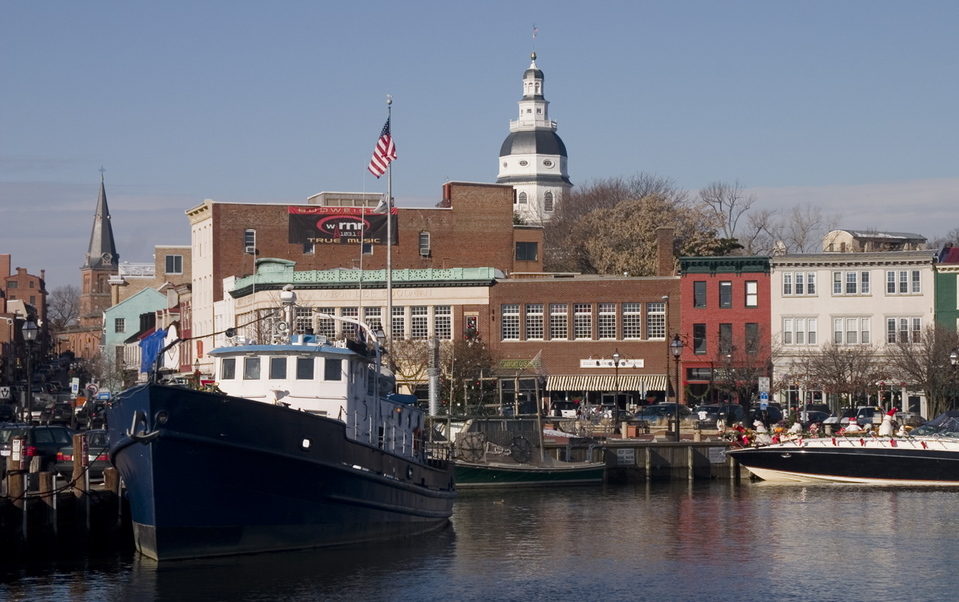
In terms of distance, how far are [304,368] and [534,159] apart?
164 m

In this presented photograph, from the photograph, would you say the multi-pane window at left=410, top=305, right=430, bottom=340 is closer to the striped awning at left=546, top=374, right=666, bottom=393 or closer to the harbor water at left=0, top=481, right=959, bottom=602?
the striped awning at left=546, top=374, right=666, bottom=393

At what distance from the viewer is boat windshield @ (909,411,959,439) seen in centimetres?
5106

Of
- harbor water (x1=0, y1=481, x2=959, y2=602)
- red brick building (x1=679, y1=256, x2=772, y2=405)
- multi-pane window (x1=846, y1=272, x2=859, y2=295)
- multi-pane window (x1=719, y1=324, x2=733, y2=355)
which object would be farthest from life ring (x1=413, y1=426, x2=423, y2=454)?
multi-pane window (x1=846, y1=272, x2=859, y2=295)

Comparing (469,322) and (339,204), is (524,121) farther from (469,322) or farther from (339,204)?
(469,322)

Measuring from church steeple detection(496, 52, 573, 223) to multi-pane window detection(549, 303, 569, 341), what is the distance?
105 m

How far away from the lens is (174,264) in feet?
402

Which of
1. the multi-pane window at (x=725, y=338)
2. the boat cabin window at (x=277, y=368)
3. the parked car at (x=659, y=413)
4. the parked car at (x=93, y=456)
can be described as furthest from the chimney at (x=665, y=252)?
the boat cabin window at (x=277, y=368)

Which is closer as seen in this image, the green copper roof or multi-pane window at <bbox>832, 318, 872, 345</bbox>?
multi-pane window at <bbox>832, 318, 872, 345</bbox>

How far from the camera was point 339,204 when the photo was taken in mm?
95812

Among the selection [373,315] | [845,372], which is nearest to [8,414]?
[373,315]

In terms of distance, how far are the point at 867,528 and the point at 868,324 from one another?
43.7 meters

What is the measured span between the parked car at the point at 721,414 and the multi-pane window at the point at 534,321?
15153 mm

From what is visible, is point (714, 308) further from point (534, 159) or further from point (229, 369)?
point (534, 159)

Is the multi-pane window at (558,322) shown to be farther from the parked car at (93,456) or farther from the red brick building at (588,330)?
the parked car at (93,456)
